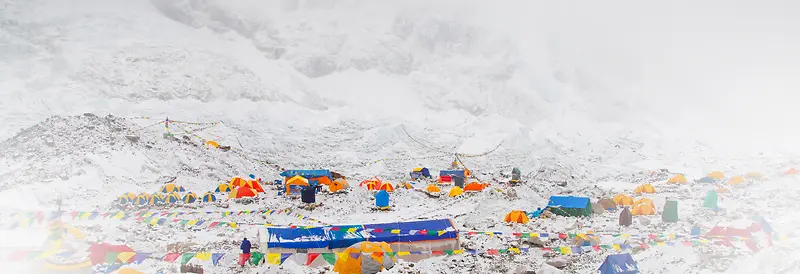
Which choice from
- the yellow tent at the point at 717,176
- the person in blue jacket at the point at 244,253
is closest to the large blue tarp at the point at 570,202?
the person in blue jacket at the point at 244,253

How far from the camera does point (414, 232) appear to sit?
14.4m

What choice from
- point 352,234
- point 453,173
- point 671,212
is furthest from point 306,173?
point 671,212

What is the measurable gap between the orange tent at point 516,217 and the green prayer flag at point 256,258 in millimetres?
9818

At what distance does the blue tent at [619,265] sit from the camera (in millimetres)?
11570

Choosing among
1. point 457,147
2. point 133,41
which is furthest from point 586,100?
point 133,41

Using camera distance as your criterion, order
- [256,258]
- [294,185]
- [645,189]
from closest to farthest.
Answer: [256,258], [294,185], [645,189]

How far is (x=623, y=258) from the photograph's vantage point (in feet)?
39.0

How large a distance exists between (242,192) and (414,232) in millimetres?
13159

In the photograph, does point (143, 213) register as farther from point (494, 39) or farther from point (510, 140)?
point (494, 39)

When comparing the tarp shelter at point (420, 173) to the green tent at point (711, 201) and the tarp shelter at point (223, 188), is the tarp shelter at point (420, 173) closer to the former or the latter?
the tarp shelter at point (223, 188)

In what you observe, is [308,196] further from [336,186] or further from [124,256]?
[124,256]

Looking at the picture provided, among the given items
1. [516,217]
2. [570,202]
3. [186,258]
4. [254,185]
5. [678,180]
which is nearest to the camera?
[186,258]

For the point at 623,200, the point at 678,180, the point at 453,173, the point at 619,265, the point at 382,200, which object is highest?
the point at 619,265

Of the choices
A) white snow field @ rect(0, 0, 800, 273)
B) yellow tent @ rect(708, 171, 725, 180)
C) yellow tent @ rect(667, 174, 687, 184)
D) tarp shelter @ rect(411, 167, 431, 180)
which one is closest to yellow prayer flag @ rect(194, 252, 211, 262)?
white snow field @ rect(0, 0, 800, 273)
